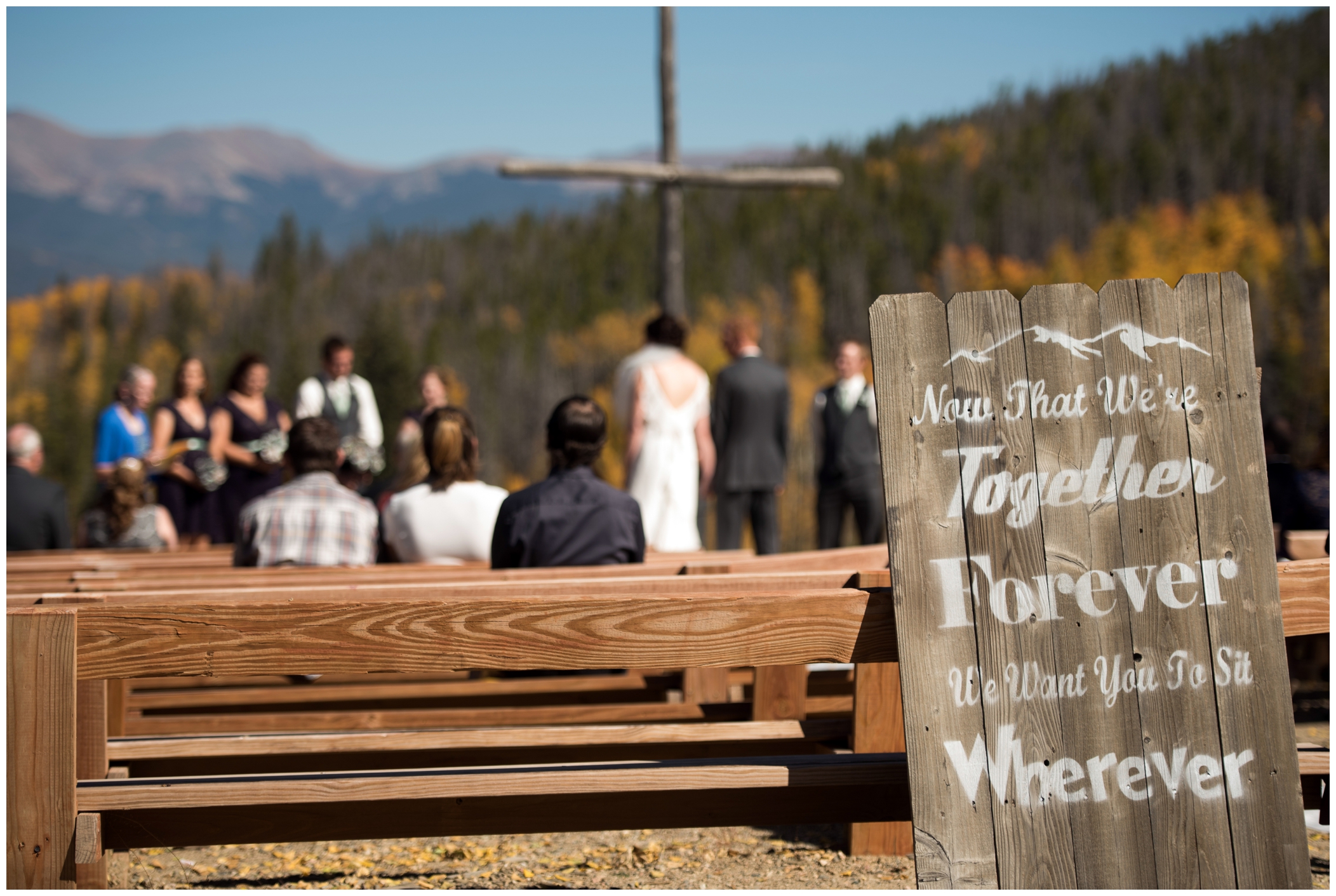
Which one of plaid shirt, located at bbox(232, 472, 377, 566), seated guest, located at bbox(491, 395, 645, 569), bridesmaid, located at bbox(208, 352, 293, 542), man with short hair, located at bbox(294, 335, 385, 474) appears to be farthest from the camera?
man with short hair, located at bbox(294, 335, 385, 474)

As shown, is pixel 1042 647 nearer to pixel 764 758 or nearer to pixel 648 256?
pixel 764 758

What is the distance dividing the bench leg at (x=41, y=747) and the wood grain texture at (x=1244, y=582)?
235cm

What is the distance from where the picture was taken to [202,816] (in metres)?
2.44

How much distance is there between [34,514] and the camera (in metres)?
6.76

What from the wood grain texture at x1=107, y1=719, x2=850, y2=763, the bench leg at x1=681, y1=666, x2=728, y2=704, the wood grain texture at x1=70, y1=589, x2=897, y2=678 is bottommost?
the wood grain texture at x1=107, y1=719, x2=850, y2=763

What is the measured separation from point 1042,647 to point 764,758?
2.25ft

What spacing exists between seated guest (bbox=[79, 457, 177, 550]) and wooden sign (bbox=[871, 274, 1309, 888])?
6067mm

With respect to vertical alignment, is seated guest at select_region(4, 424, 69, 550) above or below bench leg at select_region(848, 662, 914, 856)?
above

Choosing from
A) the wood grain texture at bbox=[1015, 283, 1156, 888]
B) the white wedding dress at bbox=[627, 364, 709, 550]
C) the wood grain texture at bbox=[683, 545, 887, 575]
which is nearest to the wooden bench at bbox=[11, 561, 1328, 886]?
the wood grain texture at bbox=[1015, 283, 1156, 888]

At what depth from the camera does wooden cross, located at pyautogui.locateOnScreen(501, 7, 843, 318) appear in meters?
11.4

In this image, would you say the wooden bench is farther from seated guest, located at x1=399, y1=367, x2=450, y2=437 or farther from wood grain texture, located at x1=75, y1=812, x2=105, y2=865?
seated guest, located at x1=399, y1=367, x2=450, y2=437

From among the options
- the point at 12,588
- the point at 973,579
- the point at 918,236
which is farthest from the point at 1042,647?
the point at 918,236

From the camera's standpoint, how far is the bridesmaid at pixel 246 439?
7863mm

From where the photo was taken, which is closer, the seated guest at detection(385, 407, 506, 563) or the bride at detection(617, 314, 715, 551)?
the seated guest at detection(385, 407, 506, 563)
